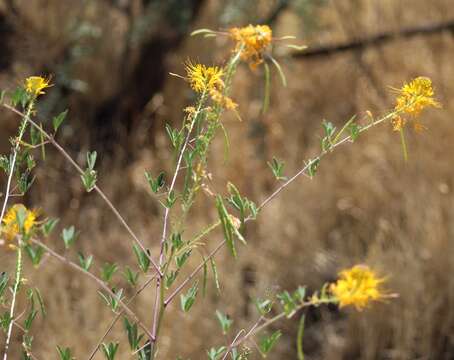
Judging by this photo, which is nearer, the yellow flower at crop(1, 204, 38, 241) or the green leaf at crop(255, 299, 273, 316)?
the yellow flower at crop(1, 204, 38, 241)

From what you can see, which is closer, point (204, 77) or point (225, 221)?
point (225, 221)

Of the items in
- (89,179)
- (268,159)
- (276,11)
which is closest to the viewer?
(89,179)

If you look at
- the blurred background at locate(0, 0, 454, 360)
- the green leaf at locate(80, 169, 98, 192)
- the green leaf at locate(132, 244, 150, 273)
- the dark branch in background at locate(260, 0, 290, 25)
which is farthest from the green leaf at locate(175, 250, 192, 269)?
the dark branch in background at locate(260, 0, 290, 25)

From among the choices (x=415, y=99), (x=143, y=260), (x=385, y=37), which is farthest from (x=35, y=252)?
(x=385, y=37)

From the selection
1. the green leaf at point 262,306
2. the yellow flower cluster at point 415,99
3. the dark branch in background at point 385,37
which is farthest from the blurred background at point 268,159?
the yellow flower cluster at point 415,99

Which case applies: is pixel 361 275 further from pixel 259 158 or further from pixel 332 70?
pixel 332 70

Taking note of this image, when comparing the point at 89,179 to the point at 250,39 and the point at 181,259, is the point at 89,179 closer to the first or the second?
the point at 181,259

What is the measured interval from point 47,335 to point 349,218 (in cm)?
141

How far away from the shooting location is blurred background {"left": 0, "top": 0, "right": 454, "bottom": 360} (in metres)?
3.27

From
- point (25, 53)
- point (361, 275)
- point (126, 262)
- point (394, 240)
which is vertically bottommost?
point (126, 262)

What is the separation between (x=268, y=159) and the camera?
4.25 m

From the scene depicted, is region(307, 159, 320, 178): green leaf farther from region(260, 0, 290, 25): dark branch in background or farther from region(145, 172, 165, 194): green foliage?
region(260, 0, 290, 25): dark branch in background

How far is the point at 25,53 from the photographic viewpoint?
4.21 metres

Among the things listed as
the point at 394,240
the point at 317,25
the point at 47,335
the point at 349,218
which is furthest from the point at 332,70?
the point at 47,335
